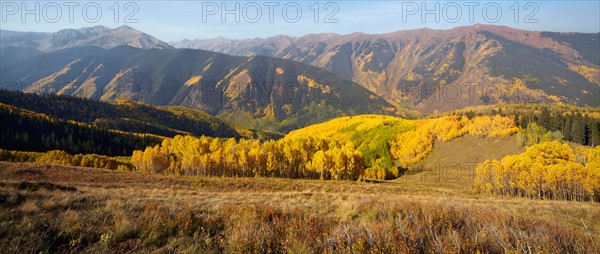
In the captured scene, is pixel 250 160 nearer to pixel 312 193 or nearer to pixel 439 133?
pixel 312 193

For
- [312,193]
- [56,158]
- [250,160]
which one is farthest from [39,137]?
[312,193]

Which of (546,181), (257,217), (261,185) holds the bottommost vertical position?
(546,181)

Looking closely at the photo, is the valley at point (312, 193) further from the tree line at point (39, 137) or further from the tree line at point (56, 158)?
the tree line at point (39, 137)

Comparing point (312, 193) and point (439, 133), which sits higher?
point (439, 133)

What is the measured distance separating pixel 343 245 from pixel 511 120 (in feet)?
579

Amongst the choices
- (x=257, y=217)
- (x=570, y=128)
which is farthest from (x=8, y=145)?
(x=570, y=128)

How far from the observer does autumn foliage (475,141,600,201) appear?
72750 mm

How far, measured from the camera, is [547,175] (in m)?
75.8

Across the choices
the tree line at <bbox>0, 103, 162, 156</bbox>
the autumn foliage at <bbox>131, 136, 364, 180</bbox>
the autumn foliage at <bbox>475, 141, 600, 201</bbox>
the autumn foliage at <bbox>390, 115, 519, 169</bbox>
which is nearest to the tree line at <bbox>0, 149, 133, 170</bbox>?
the autumn foliage at <bbox>131, 136, 364, 180</bbox>

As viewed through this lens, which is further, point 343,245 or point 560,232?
point 560,232

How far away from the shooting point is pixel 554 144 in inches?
3506

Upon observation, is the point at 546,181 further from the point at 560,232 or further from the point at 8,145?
the point at 8,145

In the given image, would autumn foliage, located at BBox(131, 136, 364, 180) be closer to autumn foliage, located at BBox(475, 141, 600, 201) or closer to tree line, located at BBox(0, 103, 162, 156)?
autumn foliage, located at BBox(475, 141, 600, 201)

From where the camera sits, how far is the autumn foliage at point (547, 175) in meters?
72.8
